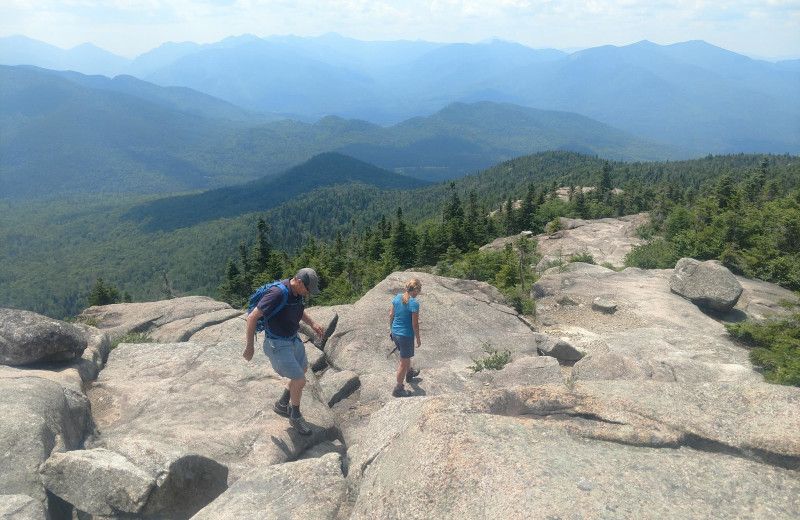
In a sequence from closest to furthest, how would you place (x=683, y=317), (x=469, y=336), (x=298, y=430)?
1. (x=298, y=430)
2. (x=469, y=336)
3. (x=683, y=317)

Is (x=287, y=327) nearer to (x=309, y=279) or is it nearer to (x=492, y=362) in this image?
(x=309, y=279)

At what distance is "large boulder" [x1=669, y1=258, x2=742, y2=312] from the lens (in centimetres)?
1532

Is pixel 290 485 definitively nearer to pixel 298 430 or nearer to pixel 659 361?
pixel 298 430

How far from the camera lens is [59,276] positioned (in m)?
144

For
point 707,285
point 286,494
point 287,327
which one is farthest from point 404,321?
point 707,285

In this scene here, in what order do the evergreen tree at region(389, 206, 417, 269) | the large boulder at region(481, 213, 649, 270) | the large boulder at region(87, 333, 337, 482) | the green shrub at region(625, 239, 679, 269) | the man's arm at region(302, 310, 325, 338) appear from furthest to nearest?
the evergreen tree at region(389, 206, 417, 269), the large boulder at region(481, 213, 649, 270), the green shrub at region(625, 239, 679, 269), the man's arm at region(302, 310, 325, 338), the large boulder at region(87, 333, 337, 482)

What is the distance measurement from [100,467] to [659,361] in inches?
454

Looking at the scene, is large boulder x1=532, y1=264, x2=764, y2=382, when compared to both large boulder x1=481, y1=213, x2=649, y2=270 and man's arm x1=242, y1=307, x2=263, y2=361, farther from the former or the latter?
large boulder x1=481, y1=213, x2=649, y2=270

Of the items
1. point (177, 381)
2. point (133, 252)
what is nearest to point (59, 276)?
point (133, 252)

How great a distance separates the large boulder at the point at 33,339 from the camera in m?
8.43

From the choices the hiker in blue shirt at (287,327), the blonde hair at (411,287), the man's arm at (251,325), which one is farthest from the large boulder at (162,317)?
the blonde hair at (411,287)

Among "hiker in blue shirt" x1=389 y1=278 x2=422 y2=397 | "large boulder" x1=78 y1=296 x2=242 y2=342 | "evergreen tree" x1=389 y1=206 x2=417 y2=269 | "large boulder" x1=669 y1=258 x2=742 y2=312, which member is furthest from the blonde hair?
"evergreen tree" x1=389 y1=206 x2=417 y2=269

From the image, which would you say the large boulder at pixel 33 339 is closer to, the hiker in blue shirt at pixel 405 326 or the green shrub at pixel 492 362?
the hiker in blue shirt at pixel 405 326

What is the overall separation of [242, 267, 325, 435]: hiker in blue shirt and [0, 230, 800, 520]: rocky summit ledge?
2.06 ft
